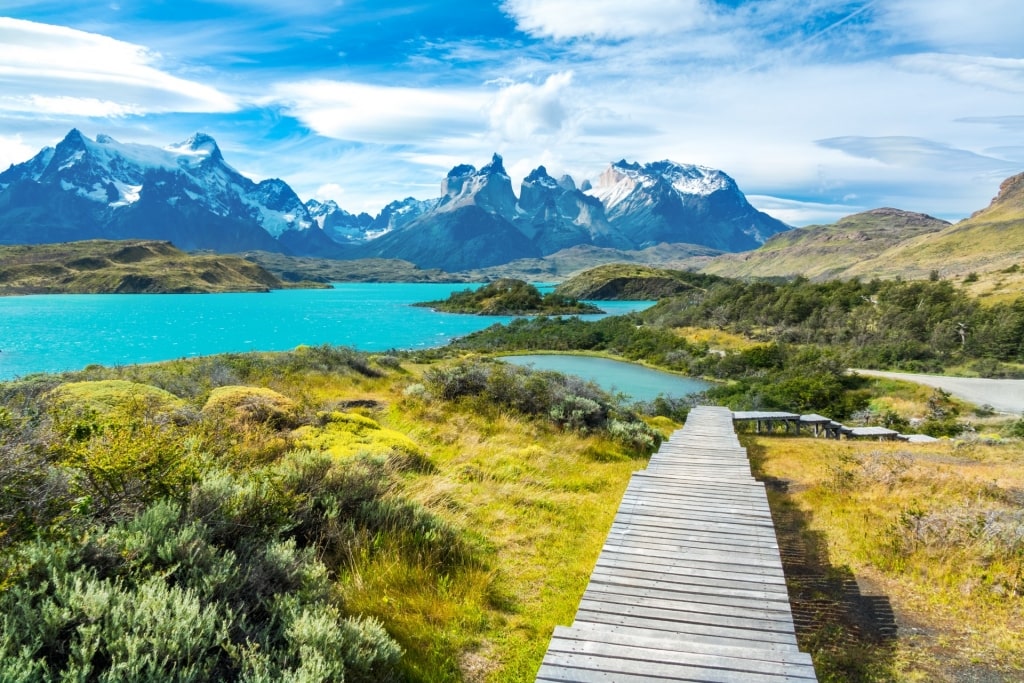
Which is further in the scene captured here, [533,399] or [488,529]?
[533,399]

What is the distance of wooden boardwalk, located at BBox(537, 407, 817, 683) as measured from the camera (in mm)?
4887

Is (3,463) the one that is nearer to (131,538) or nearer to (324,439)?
(131,538)

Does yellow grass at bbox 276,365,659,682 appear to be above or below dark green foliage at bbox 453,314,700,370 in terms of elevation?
above

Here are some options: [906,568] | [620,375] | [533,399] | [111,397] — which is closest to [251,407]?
[111,397]

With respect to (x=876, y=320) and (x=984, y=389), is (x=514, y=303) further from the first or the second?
(x=984, y=389)

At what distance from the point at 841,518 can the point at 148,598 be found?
38.7 feet

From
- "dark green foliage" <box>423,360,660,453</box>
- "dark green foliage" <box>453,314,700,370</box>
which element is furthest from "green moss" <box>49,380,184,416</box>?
"dark green foliage" <box>453,314,700,370</box>

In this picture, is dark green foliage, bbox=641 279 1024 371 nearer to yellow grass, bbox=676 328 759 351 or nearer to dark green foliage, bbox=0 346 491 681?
yellow grass, bbox=676 328 759 351

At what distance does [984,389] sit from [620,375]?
103 ft

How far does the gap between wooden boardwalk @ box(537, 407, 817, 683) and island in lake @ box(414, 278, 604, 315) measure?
12066 cm

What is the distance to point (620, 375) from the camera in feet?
202

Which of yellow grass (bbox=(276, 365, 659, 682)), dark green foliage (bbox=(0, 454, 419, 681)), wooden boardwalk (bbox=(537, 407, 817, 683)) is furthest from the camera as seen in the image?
yellow grass (bbox=(276, 365, 659, 682))

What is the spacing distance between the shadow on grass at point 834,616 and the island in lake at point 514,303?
120m

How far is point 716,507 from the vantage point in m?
8.98
